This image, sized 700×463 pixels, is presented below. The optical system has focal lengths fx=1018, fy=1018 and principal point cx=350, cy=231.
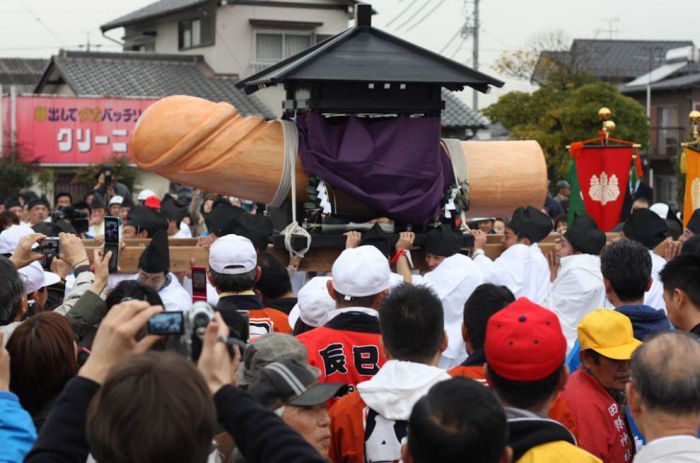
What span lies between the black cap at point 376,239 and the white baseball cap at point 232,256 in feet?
3.88

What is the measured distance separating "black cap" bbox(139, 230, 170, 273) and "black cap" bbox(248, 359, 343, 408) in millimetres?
2747

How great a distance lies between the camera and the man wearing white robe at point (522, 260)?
23.4 feet

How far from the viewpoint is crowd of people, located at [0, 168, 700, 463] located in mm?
2412

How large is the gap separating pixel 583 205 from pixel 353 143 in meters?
3.34

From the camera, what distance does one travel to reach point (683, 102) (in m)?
44.0

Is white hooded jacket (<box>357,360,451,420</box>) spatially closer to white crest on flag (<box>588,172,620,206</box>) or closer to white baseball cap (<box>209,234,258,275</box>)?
white baseball cap (<box>209,234,258,275</box>)

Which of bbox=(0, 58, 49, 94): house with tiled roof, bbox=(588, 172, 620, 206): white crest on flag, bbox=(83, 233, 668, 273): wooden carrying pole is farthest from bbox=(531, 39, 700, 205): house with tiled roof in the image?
bbox=(83, 233, 668, 273): wooden carrying pole

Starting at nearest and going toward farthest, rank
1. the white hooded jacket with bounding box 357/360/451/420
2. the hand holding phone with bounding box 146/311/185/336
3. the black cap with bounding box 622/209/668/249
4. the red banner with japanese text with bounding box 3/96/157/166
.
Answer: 1. the hand holding phone with bounding box 146/311/185/336
2. the white hooded jacket with bounding box 357/360/451/420
3. the black cap with bounding box 622/209/668/249
4. the red banner with japanese text with bounding box 3/96/157/166

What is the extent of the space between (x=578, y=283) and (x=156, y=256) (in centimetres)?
257

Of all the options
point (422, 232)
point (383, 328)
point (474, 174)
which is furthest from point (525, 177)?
point (383, 328)

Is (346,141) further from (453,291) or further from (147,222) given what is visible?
(147,222)

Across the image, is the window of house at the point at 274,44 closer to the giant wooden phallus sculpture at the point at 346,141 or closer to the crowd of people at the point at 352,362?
the giant wooden phallus sculpture at the point at 346,141

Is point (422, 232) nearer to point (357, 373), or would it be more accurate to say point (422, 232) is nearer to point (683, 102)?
point (357, 373)

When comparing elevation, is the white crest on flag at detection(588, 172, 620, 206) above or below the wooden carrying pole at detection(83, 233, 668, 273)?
above
